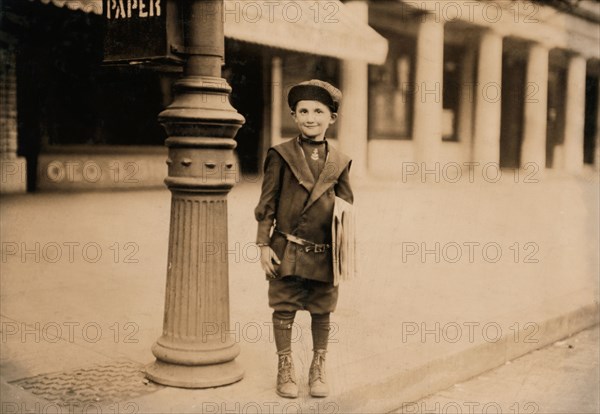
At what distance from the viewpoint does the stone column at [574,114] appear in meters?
22.2

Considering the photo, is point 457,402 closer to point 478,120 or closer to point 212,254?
point 212,254

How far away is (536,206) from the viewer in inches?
503

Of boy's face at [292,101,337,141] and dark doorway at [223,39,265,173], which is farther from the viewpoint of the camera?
dark doorway at [223,39,265,173]

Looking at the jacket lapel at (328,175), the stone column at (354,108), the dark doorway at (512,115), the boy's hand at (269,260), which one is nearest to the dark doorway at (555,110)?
the dark doorway at (512,115)

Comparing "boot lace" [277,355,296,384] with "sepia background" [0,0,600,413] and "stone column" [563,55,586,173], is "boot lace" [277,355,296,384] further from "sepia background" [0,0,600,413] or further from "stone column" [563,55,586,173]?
"stone column" [563,55,586,173]

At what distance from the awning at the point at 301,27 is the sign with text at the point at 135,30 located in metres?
5.57

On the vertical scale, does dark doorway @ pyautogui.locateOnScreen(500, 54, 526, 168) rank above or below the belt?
above

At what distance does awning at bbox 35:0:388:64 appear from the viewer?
10.3 metres

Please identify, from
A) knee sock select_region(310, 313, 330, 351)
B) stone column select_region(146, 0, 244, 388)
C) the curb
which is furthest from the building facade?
the curb

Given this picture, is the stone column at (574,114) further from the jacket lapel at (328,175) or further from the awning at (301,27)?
the jacket lapel at (328,175)

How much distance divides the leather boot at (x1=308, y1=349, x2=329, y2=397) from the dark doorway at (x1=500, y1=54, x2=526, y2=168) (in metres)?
21.1

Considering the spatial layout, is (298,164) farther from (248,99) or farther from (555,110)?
(555,110)

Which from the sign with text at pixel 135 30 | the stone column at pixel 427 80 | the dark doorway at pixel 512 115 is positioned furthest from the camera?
the dark doorway at pixel 512 115

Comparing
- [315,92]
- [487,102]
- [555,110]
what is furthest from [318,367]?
[555,110]
